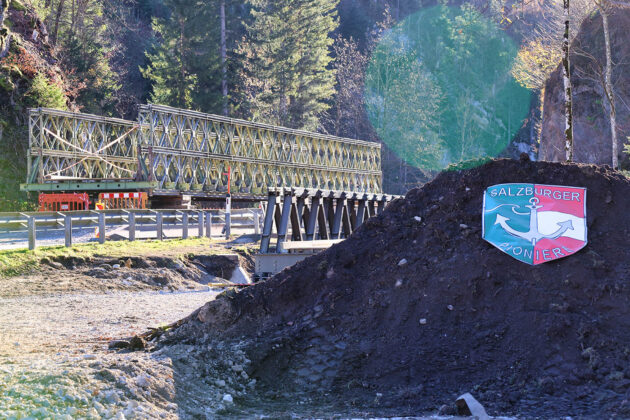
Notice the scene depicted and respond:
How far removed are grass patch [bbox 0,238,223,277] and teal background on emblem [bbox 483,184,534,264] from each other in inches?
504

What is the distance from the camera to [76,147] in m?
39.7

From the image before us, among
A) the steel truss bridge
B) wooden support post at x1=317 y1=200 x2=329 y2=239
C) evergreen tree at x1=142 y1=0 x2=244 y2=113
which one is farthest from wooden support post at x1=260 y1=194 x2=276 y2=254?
evergreen tree at x1=142 y1=0 x2=244 y2=113

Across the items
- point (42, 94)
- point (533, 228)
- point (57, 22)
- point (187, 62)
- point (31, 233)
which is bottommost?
point (31, 233)

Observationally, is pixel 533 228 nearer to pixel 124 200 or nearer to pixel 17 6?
pixel 124 200

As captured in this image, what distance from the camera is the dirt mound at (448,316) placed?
7961 millimetres

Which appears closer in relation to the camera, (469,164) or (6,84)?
(469,164)

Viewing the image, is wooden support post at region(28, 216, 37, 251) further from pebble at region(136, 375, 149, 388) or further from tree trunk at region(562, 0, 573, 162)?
tree trunk at region(562, 0, 573, 162)

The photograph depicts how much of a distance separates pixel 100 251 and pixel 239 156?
76.8ft

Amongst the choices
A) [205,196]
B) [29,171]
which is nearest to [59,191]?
[29,171]

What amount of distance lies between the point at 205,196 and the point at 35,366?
106 ft

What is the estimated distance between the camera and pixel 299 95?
68.1 metres

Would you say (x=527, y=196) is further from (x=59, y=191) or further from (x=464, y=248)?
(x=59, y=191)

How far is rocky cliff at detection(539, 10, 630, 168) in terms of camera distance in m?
35.4

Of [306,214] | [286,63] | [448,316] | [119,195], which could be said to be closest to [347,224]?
[306,214]
